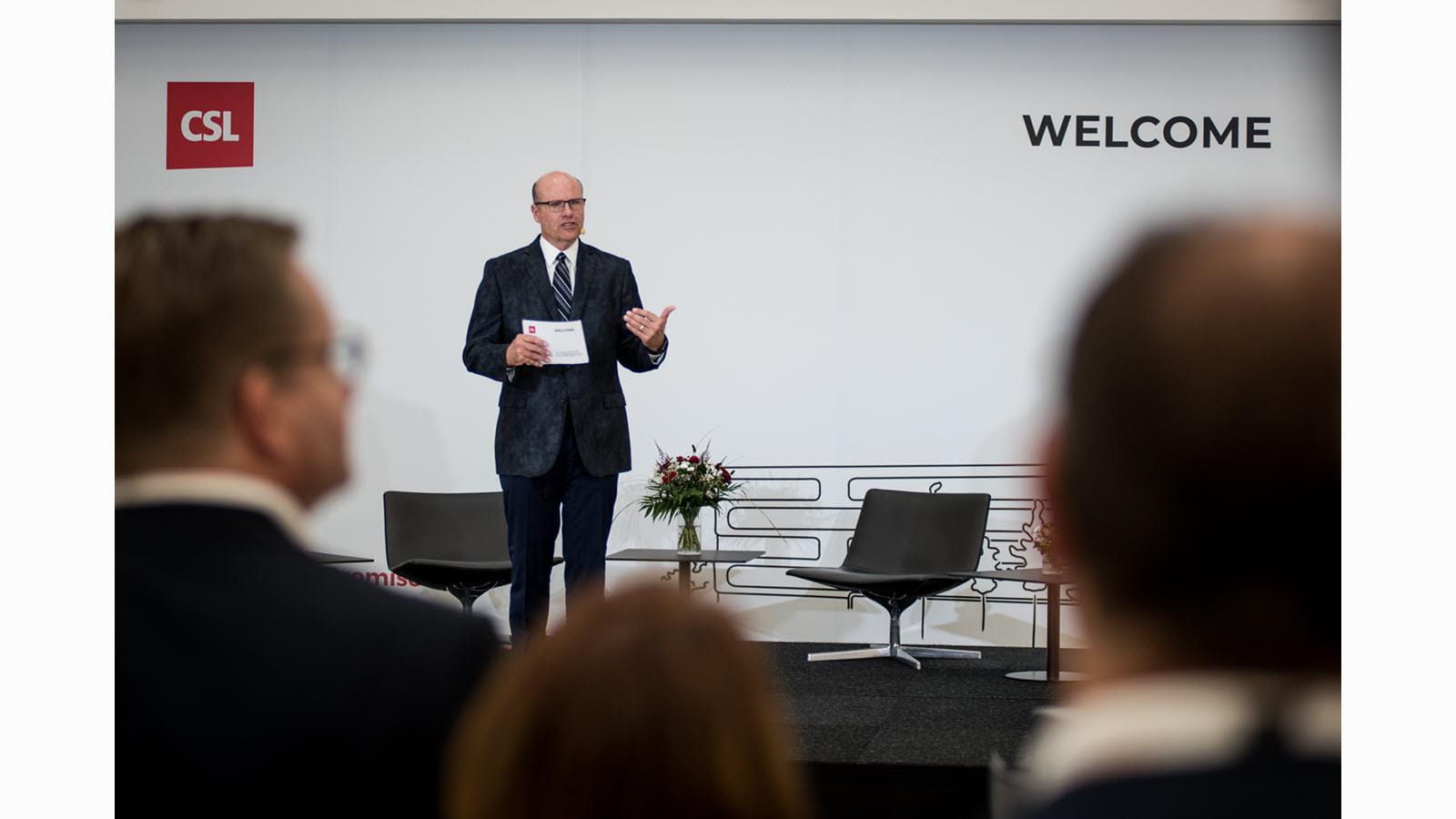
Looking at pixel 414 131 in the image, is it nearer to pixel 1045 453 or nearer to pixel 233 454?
pixel 233 454

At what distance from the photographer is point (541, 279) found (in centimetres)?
429

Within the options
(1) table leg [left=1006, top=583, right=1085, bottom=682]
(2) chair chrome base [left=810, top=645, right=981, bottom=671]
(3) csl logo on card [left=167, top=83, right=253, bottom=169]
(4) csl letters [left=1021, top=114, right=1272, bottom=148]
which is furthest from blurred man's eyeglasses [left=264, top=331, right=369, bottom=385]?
(3) csl logo on card [left=167, top=83, right=253, bottom=169]

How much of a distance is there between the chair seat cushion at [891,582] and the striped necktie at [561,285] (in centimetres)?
210

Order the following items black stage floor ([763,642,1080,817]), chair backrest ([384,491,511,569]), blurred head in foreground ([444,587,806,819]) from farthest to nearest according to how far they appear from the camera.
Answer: chair backrest ([384,491,511,569]) → black stage floor ([763,642,1080,817]) → blurred head in foreground ([444,587,806,819])

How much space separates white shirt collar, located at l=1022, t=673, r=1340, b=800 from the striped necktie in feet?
12.3

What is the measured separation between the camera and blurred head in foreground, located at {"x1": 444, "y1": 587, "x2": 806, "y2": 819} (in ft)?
2.36

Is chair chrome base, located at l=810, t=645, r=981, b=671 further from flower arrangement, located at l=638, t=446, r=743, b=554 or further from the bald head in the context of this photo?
the bald head

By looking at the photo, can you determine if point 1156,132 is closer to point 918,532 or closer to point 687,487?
point 918,532

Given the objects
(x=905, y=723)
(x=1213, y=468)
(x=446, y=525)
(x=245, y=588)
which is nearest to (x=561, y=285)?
(x=905, y=723)

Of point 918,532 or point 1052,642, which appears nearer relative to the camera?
point 1052,642

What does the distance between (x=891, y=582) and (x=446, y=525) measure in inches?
91.1

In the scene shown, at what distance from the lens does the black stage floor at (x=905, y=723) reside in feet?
10.3

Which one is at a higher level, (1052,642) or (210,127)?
(210,127)

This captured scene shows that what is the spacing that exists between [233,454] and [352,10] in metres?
6.62
